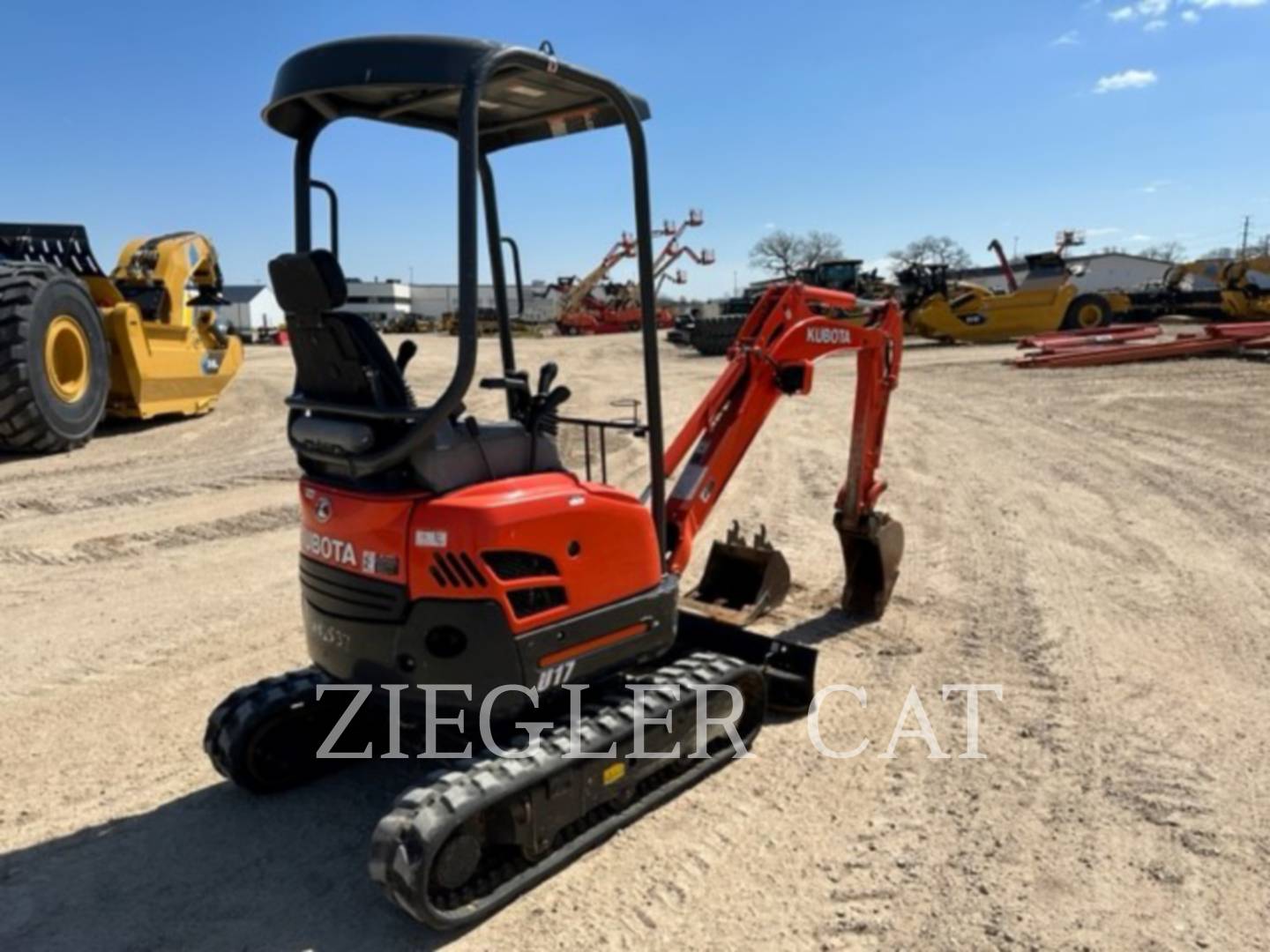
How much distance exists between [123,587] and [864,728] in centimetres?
470

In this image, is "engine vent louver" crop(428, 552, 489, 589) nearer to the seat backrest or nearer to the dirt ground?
the seat backrest

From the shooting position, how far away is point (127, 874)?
315 cm

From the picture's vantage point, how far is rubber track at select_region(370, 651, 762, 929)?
2672 mm

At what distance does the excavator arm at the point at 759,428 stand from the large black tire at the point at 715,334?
62.7 ft

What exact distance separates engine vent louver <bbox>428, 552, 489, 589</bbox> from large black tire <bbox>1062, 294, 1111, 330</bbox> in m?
25.4

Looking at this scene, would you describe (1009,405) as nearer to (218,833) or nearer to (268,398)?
(268,398)

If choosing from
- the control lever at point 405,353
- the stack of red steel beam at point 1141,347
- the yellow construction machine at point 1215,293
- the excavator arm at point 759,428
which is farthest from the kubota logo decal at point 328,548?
the yellow construction machine at point 1215,293

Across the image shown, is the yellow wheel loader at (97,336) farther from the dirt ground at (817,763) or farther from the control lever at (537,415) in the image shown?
the control lever at (537,415)

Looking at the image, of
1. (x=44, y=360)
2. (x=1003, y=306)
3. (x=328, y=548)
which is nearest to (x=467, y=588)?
(x=328, y=548)

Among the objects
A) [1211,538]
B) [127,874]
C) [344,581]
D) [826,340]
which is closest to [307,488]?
[344,581]

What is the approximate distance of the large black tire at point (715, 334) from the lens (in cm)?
2472

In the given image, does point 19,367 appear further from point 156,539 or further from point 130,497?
point 156,539

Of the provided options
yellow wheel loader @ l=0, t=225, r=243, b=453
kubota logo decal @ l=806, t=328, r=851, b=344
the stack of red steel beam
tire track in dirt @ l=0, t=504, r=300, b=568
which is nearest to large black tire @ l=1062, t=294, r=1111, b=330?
the stack of red steel beam

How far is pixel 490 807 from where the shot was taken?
2.93m
